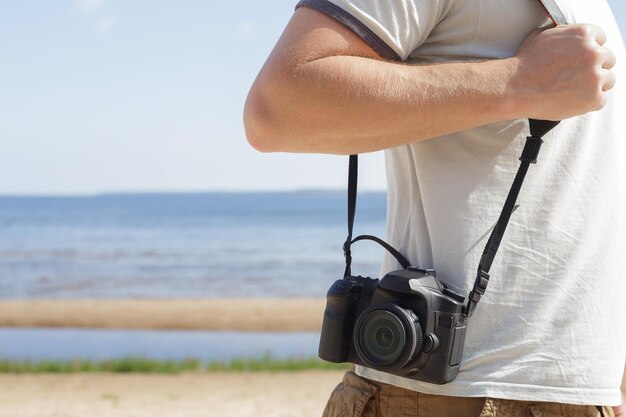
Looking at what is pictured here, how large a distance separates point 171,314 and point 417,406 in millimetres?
12644

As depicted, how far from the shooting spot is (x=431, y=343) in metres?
1.27

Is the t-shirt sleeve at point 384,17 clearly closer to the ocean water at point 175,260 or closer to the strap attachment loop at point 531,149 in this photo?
the strap attachment loop at point 531,149

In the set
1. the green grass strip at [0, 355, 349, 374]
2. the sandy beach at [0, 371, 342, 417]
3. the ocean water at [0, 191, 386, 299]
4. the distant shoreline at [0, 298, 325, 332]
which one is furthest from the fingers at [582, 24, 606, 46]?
the ocean water at [0, 191, 386, 299]

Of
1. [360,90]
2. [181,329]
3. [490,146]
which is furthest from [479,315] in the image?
[181,329]

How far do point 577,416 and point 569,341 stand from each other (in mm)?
124

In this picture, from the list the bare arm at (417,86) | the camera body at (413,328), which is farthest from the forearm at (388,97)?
the camera body at (413,328)

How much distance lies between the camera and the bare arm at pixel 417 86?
1.23m

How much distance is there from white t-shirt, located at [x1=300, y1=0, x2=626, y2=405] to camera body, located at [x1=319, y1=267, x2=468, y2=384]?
4 centimetres

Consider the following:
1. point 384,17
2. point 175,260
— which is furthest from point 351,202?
point 175,260

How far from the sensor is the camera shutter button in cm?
127

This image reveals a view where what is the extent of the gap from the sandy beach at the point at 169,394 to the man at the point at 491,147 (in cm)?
518

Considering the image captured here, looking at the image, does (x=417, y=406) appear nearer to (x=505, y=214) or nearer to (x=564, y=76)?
(x=505, y=214)

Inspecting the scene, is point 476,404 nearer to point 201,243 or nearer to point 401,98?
point 401,98

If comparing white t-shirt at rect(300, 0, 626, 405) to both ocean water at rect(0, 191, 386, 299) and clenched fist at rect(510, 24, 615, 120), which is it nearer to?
clenched fist at rect(510, 24, 615, 120)
